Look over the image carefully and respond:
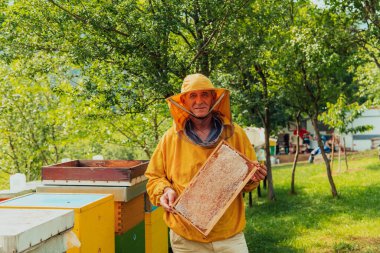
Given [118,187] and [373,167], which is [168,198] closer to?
[118,187]

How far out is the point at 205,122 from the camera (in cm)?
320

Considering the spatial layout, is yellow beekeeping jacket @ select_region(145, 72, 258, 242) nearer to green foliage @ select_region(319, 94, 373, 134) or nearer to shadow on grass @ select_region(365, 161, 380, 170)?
green foliage @ select_region(319, 94, 373, 134)

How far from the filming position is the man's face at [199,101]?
312cm

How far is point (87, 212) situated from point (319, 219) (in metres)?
6.48

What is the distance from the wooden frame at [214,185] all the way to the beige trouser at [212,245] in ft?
0.88

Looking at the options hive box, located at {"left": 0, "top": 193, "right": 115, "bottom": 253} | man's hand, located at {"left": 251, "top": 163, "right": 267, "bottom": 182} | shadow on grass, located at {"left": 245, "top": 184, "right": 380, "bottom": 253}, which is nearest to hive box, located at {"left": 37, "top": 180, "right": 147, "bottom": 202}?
hive box, located at {"left": 0, "top": 193, "right": 115, "bottom": 253}

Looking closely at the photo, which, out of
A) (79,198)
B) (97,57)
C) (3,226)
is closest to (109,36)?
(97,57)

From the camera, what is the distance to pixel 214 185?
2.89 meters

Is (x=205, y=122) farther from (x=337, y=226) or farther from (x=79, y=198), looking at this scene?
(x=337, y=226)

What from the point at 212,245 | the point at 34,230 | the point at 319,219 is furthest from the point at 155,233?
the point at 319,219

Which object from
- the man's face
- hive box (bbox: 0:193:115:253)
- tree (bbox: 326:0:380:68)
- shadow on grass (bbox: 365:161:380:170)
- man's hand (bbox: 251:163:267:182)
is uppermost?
tree (bbox: 326:0:380:68)

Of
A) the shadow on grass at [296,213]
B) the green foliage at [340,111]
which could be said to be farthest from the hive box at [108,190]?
the green foliage at [340,111]

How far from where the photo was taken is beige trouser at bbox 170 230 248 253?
2939mm

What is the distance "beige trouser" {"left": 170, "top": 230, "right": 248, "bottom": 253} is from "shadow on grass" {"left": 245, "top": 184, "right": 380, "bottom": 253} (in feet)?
13.2
